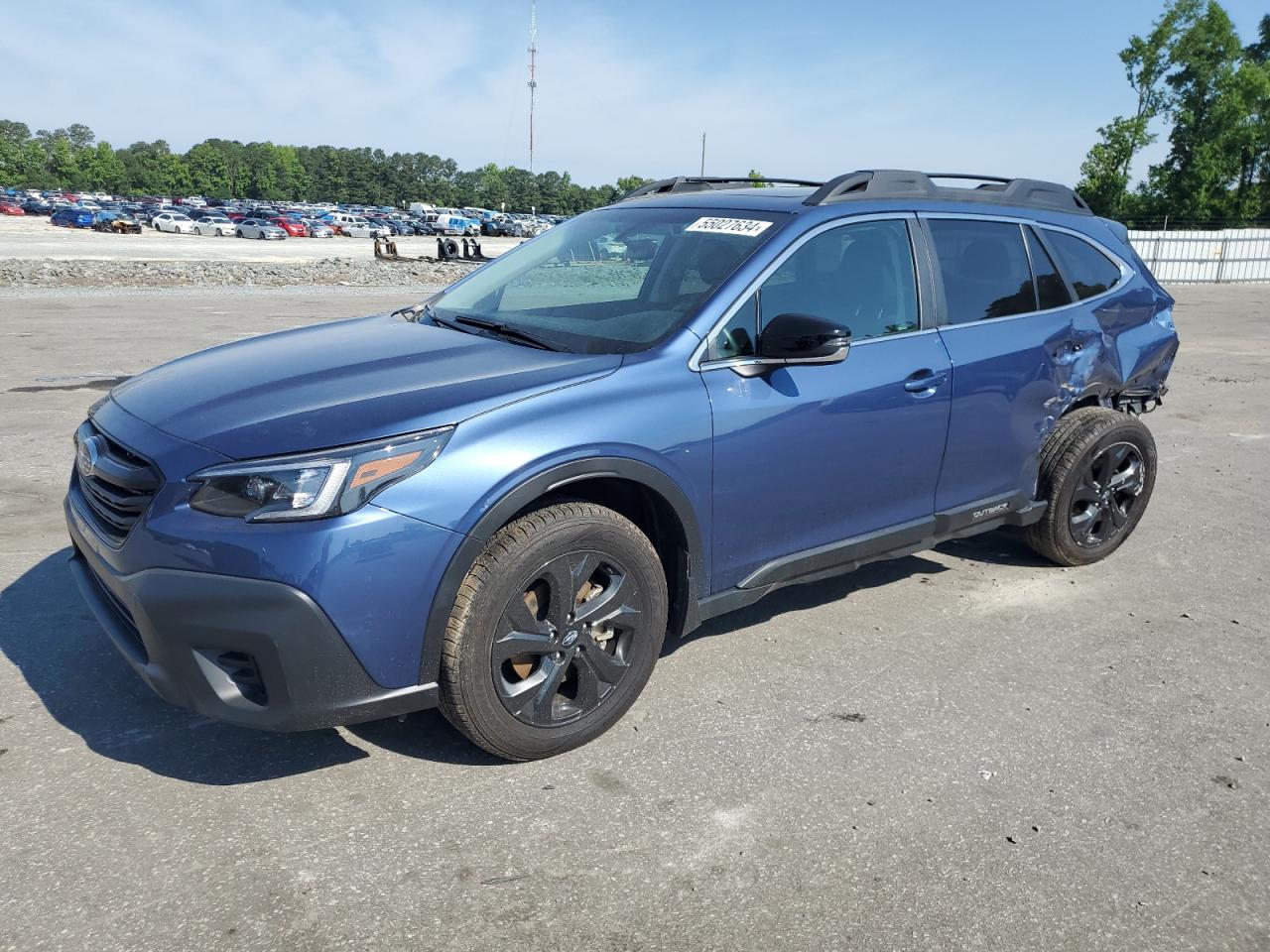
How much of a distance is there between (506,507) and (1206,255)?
119 feet

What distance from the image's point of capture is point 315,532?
2.72 metres

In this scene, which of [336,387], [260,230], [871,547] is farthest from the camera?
[260,230]

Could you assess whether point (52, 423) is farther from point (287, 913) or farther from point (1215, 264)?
point (1215, 264)

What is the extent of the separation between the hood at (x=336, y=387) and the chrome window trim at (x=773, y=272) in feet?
1.06

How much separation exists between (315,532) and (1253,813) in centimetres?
295

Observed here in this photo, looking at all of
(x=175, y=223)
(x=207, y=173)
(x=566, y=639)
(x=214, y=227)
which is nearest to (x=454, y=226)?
(x=214, y=227)

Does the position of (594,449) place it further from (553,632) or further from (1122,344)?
(1122,344)

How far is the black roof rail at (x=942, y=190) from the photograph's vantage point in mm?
4168

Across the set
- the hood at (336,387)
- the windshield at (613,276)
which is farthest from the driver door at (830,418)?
the hood at (336,387)

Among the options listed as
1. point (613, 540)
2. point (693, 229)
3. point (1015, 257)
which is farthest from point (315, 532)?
point (1015, 257)

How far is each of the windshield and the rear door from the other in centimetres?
100

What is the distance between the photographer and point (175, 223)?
73250 millimetres

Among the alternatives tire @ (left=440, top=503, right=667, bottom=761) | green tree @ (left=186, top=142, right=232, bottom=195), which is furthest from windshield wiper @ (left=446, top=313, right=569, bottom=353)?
green tree @ (left=186, top=142, right=232, bottom=195)

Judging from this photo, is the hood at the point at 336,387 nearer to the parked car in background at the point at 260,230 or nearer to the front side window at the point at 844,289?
the front side window at the point at 844,289
